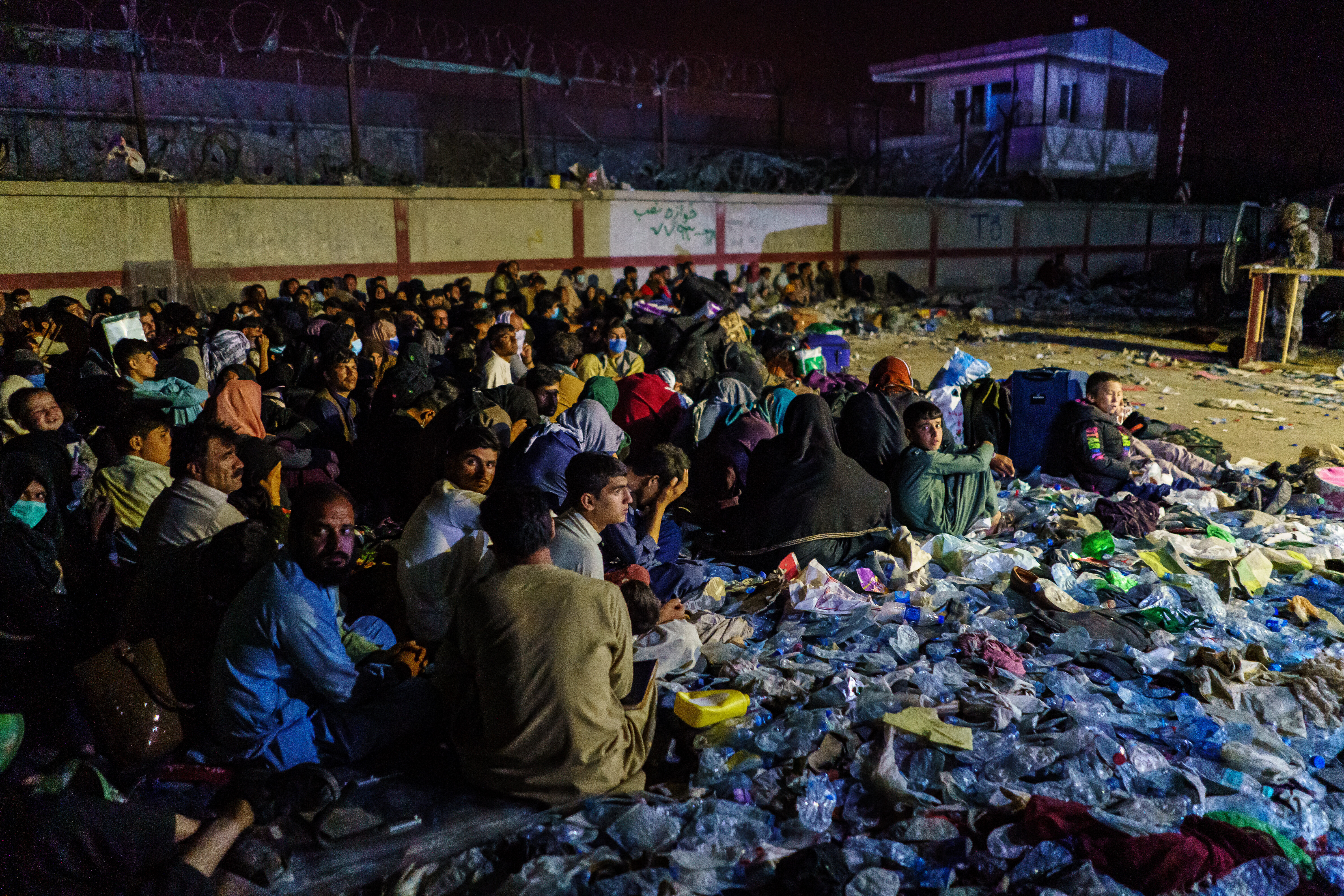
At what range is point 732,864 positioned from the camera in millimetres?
2596

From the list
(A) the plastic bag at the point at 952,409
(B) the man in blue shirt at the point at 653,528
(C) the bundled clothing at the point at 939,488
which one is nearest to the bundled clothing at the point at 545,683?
(B) the man in blue shirt at the point at 653,528

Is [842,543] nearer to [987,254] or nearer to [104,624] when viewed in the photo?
[104,624]

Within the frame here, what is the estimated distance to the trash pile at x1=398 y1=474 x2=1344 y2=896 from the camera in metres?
2.53

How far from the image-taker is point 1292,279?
35.6 ft

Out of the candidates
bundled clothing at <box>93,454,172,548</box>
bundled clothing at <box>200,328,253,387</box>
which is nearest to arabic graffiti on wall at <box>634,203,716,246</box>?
bundled clothing at <box>200,328,253,387</box>

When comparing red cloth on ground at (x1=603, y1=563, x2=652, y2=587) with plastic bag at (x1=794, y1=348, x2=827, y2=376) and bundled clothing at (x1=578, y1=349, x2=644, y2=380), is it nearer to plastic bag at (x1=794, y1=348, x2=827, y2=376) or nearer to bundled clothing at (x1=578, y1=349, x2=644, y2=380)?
bundled clothing at (x1=578, y1=349, x2=644, y2=380)

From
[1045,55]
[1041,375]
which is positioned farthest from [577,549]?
[1045,55]

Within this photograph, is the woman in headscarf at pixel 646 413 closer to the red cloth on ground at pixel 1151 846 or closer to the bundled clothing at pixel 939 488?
the bundled clothing at pixel 939 488

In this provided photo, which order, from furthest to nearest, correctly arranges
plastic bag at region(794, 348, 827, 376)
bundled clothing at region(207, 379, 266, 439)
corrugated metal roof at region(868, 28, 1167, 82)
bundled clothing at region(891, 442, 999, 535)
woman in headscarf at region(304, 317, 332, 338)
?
corrugated metal roof at region(868, 28, 1167, 82), plastic bag at region(794, 348, 827, 376), woman in headscarf at region(304, 317, 332, 338), bundled clothing at region(207, 379, 266, 439), bundled clothing at region(891, 442, 999, 535)

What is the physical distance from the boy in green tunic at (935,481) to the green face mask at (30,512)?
390 cm

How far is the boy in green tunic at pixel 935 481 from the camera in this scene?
501 cm

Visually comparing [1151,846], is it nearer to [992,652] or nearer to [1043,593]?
[992,652]

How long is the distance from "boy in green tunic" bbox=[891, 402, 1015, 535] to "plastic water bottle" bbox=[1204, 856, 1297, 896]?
2.65m

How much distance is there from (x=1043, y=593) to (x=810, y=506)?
113cm
